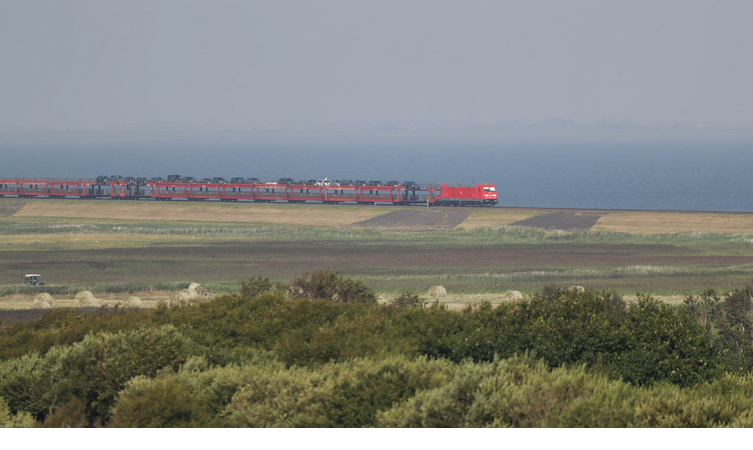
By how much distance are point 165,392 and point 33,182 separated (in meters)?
117

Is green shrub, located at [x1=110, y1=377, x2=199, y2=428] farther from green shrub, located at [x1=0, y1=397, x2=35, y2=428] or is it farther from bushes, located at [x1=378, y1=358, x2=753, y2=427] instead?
bushes, located at [x1=378, y1=358, x2=753, y2=427]

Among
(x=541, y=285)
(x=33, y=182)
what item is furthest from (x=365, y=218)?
(x=33, y=182)

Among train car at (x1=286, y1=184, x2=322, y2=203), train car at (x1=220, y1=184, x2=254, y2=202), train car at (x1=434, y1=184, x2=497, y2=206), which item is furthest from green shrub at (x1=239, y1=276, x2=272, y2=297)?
train car at (x1=220, y1=184, x2=254, y2=202)

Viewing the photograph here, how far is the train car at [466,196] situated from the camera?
332ft

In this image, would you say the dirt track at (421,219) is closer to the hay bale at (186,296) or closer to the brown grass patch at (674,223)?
the brown grass patch at (674,223)

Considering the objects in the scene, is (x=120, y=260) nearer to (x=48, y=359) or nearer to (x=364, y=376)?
(x=48, y=359)

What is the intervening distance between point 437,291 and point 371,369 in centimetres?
3131

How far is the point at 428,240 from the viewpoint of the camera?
7931 cm

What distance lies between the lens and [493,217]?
90.3 m

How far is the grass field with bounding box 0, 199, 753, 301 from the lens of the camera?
5481 centimetres

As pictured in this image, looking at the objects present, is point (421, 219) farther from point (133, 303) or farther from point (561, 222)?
point (133, 303)

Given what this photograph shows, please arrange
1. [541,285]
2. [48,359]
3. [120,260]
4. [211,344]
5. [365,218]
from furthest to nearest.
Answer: [365,218] < [120,260] < [541,285] < [211,344] < [48,359]

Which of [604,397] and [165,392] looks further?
[604,397]

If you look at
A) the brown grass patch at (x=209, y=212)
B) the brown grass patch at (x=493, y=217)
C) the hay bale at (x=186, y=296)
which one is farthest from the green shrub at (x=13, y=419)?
the brown grass patch at (x=209, y=212)
